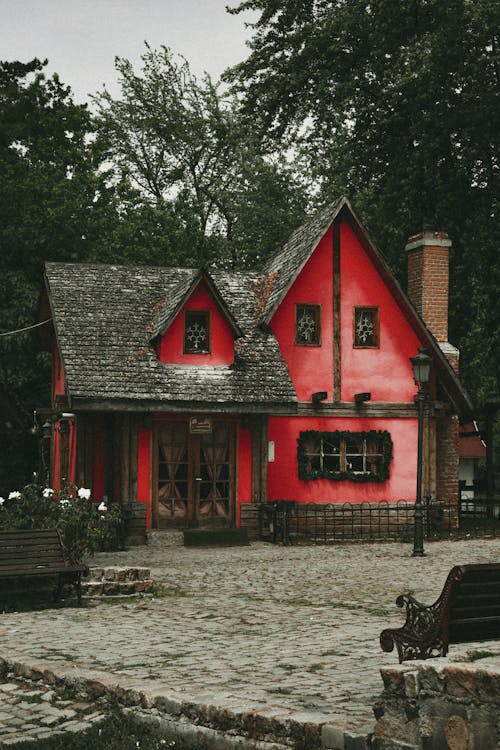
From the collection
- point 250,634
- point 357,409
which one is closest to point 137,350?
point 357,409

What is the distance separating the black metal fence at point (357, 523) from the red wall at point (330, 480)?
35cm

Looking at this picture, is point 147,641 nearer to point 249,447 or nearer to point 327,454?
point 249,447

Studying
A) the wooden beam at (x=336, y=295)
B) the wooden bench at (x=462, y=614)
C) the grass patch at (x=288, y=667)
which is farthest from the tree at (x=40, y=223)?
the wooden bench at (x=462, y=614)

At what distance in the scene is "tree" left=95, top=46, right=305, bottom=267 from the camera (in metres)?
49.7

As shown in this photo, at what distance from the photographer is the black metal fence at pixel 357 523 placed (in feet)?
84.6

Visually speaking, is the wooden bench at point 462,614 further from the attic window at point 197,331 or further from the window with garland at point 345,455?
the window with garland at point 345,455

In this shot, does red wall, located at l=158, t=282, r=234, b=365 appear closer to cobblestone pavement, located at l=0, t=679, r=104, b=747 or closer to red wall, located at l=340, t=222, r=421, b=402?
red wall, located at l=340, t=222, r=421, b=402

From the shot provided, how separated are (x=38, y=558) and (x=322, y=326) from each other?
1520cm

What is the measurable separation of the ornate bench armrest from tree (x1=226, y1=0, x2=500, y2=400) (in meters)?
22.9

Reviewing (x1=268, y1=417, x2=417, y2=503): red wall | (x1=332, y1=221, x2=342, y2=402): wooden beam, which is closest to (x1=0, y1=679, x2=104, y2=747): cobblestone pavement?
(x1=268, y1=417, x2=417, y2=503): red wall

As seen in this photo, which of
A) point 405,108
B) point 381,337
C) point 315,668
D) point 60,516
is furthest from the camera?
point 405,108

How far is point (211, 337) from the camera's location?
85.8 ft

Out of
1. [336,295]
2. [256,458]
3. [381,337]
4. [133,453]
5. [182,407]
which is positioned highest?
[336,295]

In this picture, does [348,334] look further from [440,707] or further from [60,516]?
[440,707]
